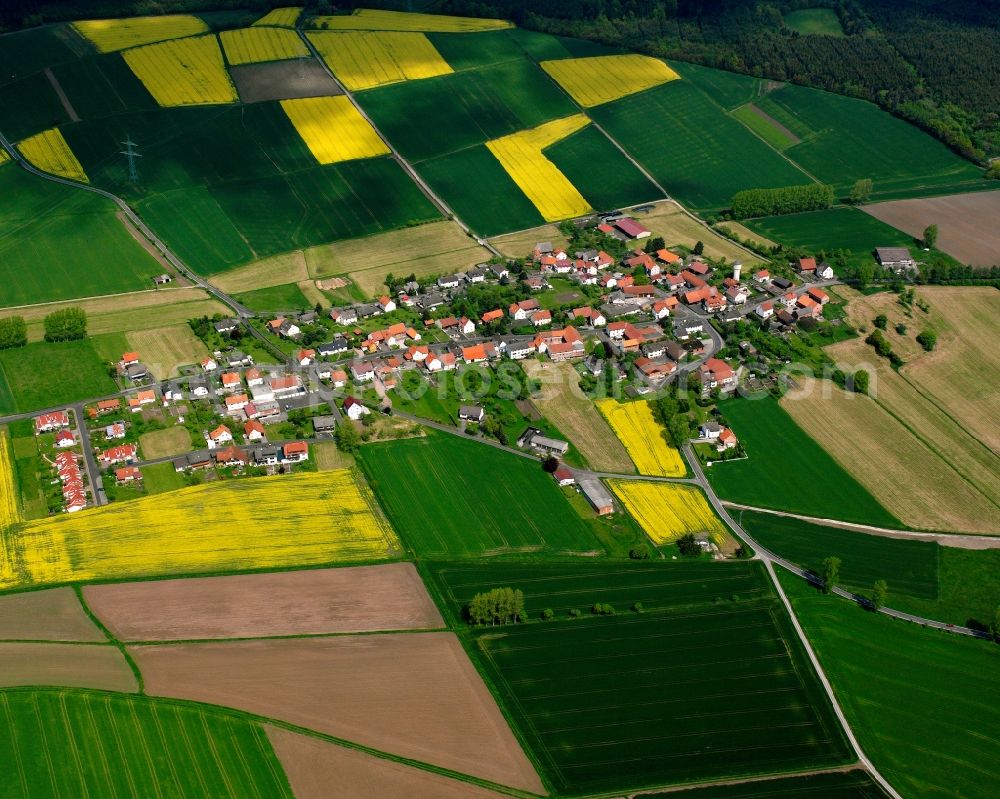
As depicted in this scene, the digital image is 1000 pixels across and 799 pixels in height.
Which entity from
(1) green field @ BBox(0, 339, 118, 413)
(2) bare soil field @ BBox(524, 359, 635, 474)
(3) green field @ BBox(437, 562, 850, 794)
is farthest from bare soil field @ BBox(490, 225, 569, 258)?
(3) green field @ BBox(437, 562, 850, 794)

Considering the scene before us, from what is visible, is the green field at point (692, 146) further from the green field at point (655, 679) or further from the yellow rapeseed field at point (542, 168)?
the green field at point (655, 679)

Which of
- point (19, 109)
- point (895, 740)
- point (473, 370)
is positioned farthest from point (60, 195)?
point (895, 740)

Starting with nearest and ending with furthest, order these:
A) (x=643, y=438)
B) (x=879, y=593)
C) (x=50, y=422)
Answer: (x=879, y=593)
(x=50, y=422)
(x=643, y=438)

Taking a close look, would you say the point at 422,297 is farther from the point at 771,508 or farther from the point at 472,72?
the point at 472,72

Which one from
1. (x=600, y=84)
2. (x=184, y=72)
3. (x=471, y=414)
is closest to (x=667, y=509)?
(x=471, y=414)

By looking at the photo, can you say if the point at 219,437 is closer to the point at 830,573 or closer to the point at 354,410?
the point at 354,410
